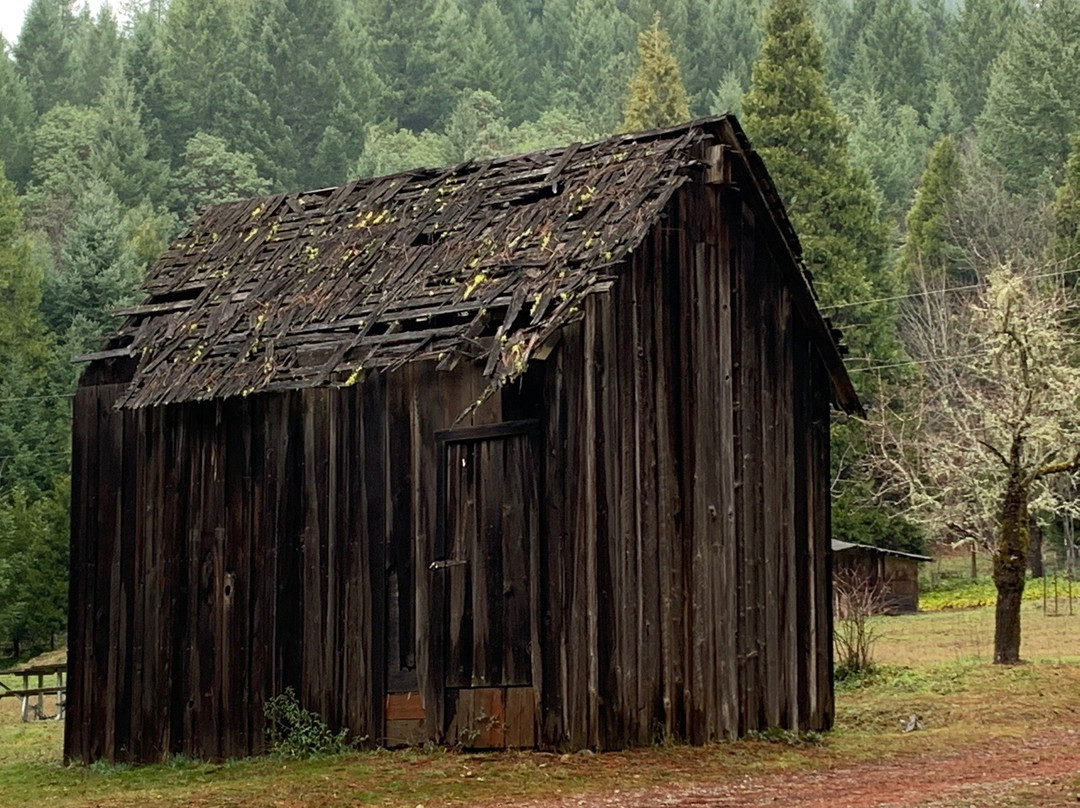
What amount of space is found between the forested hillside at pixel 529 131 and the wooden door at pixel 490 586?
22864 millimetres

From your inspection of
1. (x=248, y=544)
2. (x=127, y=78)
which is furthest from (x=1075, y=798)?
(x=127, y=78)

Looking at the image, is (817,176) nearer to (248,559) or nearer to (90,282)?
(90,282)

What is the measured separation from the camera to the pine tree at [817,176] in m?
61.0

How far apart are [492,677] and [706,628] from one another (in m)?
2.51

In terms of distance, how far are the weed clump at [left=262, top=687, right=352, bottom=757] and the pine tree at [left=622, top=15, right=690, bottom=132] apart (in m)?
70.7

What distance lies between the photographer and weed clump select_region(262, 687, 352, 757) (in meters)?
19.6

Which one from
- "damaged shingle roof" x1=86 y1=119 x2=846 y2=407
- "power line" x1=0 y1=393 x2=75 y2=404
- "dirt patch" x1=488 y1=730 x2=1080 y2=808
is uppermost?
"power line" x1=0 y1=393 x2=75 y2=404

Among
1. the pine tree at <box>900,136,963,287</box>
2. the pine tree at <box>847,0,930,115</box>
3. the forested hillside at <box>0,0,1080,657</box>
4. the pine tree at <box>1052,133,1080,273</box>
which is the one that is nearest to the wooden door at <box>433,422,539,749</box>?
the forested hillside at <box>0,0,1080,657</box>

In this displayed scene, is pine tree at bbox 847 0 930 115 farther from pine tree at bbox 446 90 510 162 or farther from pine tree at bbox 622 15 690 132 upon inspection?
pine tree at bbox 446 90 510 162

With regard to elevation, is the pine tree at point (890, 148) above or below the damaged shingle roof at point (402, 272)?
above

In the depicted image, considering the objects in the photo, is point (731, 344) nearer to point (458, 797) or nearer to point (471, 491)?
point (471, 491)

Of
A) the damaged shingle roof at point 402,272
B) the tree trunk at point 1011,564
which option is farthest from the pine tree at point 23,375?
the damaged shingle roof at point 402,272

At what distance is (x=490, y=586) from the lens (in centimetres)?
1859

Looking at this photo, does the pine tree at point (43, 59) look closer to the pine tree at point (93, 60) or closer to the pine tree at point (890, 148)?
the pine tree at point (93, 60)
